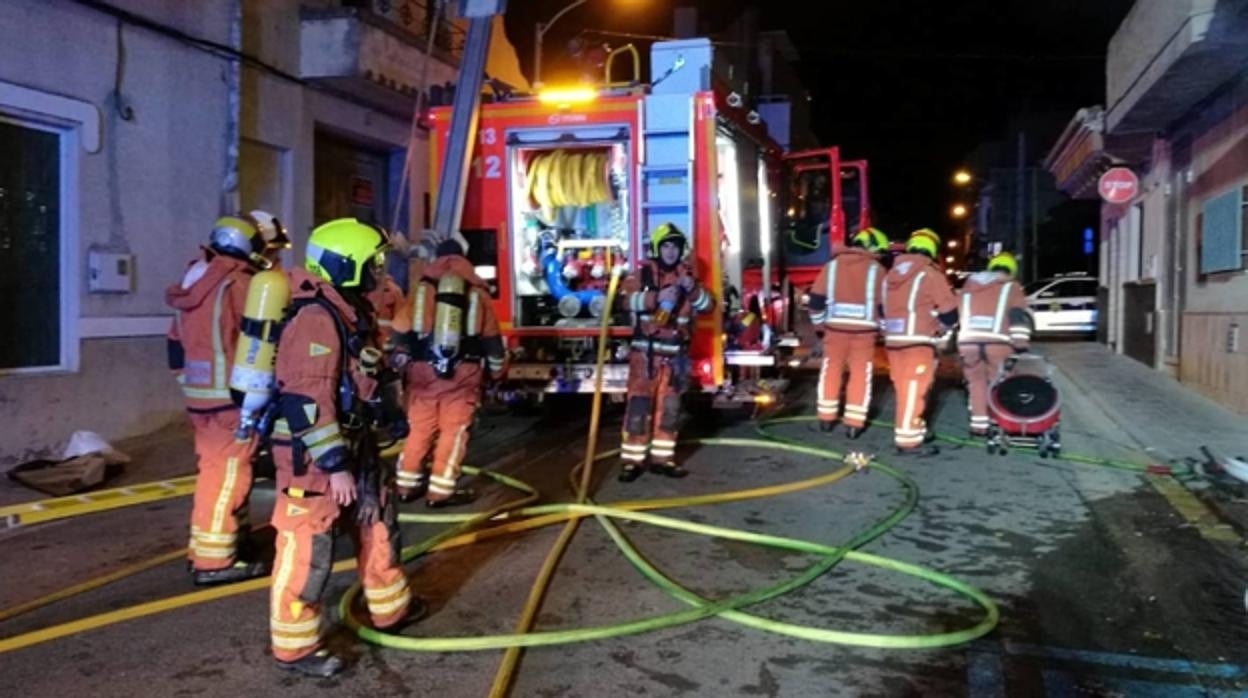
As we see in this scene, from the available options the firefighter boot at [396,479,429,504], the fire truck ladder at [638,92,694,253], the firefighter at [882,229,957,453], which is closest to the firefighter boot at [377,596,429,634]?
the firefighter boot at [396,479,429,504]

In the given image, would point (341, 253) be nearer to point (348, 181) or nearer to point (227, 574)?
point (227, 574)

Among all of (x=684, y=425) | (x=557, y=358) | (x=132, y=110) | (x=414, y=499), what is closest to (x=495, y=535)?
(x=414, y=499)

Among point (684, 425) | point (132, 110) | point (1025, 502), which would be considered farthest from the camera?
point (684, 425)

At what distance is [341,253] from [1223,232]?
970 centimetres

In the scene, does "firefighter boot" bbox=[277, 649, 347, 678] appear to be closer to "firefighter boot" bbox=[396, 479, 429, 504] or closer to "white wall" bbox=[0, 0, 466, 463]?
"firefighter boot" bbox=[396, 479, 429, 504]

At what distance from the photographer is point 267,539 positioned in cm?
572

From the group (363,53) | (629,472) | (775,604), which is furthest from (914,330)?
(363,53)

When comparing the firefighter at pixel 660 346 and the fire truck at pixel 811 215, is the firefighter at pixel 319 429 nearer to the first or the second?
the firefighter at pixel 660 346

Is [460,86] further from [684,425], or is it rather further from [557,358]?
[684,425]

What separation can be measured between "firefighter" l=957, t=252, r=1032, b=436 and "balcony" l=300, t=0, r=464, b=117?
275 inches

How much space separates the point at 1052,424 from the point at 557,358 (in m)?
4.03

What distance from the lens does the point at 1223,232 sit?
10328mm

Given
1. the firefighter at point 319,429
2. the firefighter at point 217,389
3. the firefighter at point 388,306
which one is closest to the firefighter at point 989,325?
the firefighter at point 388,306

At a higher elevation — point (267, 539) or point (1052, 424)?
point (1052, 424)
